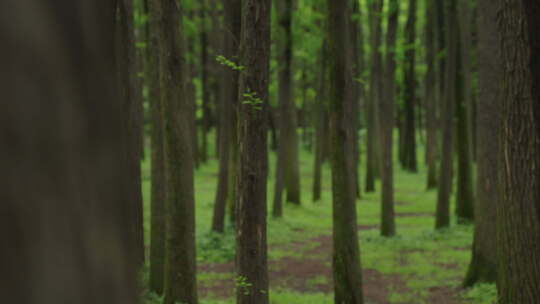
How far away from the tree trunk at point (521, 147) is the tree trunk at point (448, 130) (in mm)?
12062

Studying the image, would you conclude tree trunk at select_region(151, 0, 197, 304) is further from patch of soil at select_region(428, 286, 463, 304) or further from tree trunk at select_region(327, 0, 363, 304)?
patch of soil at select_region(428, 286, 463, 304)

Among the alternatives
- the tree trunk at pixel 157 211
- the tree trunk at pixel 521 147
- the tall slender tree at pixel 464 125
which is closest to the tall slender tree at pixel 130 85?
the tree trunk at pixel 157 211

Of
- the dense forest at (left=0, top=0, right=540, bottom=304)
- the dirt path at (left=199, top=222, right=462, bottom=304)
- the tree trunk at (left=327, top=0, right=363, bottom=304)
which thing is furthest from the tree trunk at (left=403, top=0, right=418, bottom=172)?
the tree trunk at (left=327, top=0, right=363, bottom=304)

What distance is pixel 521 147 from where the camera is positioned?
6391 millimetres

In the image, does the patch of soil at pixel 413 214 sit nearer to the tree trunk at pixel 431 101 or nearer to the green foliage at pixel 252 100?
the tree trunk at pixel 431 101

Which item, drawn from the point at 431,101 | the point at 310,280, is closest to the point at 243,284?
the point at 310,280

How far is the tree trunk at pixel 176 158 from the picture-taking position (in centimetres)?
823

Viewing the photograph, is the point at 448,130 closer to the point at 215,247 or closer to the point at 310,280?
the point at 310,280

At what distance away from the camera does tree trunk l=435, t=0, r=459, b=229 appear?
720 inches

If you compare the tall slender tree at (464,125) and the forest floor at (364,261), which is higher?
the tall slender tree at (464,125)

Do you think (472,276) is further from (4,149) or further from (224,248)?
(4,149)

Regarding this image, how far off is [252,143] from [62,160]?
587cm

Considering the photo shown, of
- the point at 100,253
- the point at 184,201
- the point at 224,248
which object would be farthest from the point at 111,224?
the point at 224,248

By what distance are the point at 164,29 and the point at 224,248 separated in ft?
29.1
